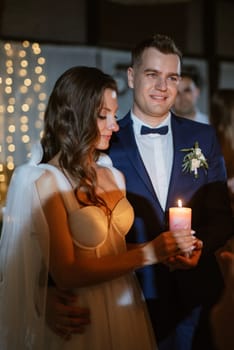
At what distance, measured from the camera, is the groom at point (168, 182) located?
5.99 ft

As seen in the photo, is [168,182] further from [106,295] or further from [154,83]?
[106,295]

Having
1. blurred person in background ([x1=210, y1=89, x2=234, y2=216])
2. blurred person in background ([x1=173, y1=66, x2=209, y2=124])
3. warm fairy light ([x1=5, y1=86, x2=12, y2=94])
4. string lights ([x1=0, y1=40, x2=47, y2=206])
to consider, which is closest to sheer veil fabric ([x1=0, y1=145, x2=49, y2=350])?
string lights ([x1=0, y1=40, x2=47, y2=206])

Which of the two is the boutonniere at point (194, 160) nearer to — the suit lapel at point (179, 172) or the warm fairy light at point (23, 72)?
the suit lapel at point (179, 172)

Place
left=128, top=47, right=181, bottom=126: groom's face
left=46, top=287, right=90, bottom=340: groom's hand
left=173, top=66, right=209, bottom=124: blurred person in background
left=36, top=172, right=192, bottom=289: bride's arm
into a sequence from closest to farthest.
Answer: left=36, top=172, right=192, bottom=289: bride's arm
left=46, top=287, right=90, bottom=340: groom's hand
left=128, top=47, right=181, bottom=126: groom's face
left=173, top=66, right=209, bottom=124: blurred person in background

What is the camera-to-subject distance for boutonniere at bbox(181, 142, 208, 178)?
184 cm

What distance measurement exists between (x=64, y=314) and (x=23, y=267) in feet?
0.65

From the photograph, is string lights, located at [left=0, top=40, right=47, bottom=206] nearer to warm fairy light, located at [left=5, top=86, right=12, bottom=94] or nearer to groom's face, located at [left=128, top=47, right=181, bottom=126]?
warm fairy light, located at [left=5, top=86, right=12, bottom=94]

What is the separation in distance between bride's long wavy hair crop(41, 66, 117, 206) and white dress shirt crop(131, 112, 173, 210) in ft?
0.87

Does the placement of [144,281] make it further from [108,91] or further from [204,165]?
[108,91]

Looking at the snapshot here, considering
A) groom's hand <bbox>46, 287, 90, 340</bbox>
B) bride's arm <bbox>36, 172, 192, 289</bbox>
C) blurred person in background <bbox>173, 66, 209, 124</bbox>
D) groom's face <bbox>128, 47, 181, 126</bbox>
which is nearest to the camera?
bride's arm <bbox>36, 172, 192, 289</bbox>

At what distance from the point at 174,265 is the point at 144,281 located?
159mm

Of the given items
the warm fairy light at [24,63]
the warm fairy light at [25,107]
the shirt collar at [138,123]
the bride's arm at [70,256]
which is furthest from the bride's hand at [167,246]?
the warm fairy light at [24,63]

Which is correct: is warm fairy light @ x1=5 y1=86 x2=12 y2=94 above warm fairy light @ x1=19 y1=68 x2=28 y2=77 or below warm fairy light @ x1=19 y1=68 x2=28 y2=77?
below

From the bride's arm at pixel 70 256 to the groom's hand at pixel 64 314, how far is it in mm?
90
